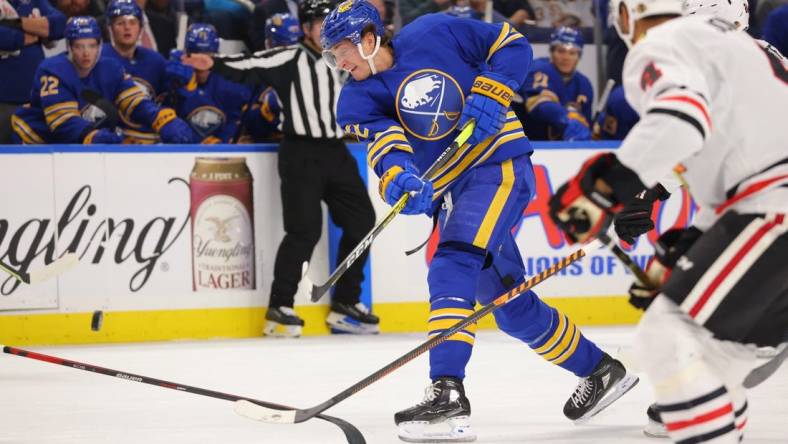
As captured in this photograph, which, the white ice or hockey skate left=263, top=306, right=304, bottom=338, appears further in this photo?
hockey skate left=263, top=306, right=304, bottom=338

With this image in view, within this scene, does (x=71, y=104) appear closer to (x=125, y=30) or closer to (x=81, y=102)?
(x=81, y=102)

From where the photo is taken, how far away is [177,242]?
574cm

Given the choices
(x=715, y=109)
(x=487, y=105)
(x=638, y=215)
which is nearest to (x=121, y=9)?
(x=487, y=105)

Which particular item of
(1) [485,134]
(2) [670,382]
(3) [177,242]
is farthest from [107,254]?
(2) [670,382]

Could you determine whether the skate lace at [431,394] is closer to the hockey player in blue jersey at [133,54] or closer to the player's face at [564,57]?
the hockey player in blue jersey at [133,54]

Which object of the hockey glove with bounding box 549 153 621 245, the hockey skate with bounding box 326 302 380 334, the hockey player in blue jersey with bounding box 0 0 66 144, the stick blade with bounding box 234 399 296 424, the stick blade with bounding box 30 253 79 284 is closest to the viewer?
the hockey glove with bounding box 549 153 621 245

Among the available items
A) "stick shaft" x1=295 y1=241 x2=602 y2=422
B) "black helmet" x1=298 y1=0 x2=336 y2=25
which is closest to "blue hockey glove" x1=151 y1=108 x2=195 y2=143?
"black helmet" x1=298 y1=0 x2=336 y2=25

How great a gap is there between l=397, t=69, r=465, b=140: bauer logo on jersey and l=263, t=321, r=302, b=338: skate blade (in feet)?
7.89

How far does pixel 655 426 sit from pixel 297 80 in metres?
3.19

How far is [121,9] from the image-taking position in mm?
6035

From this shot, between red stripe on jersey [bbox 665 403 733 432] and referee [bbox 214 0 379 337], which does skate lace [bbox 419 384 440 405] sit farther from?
referee [bbox 214 0 379 337]

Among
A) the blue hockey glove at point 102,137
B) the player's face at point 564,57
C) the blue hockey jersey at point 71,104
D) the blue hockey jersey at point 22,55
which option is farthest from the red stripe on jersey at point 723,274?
the blue hockey jersey at point 22,55

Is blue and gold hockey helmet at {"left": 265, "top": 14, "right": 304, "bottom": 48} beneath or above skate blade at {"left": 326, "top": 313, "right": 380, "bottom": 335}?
above

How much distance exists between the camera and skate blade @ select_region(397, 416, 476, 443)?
3.21m
